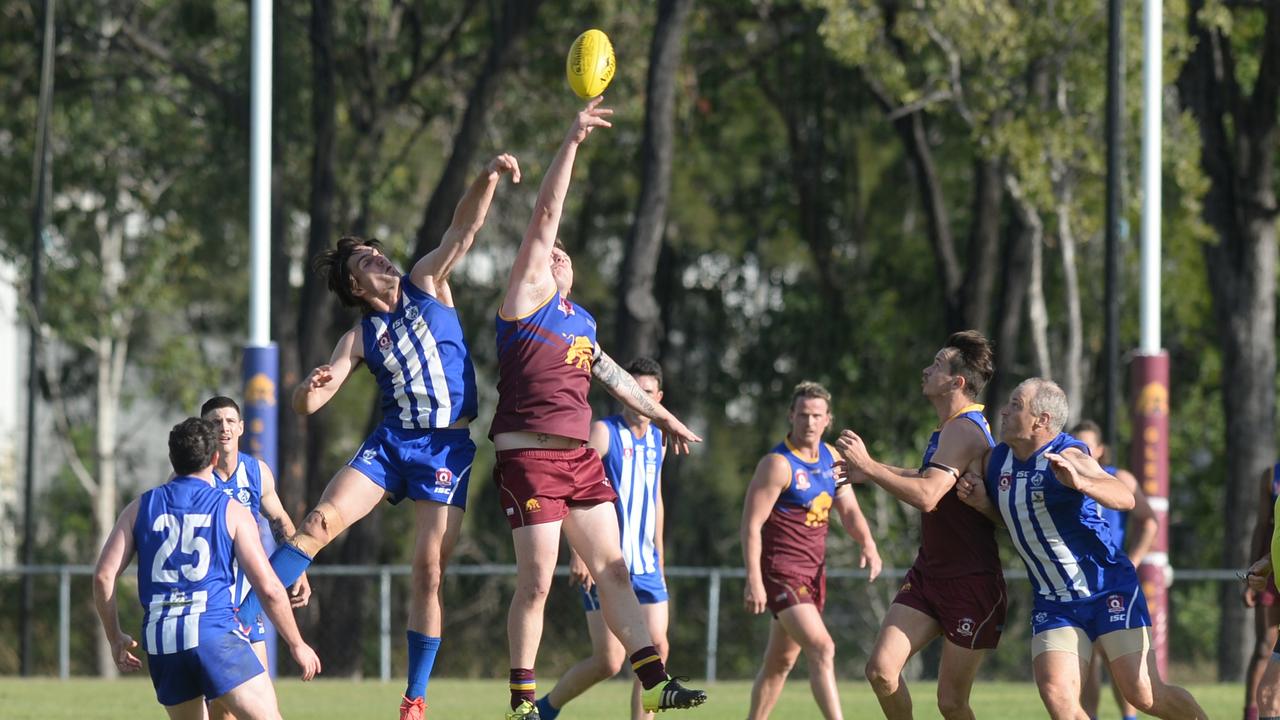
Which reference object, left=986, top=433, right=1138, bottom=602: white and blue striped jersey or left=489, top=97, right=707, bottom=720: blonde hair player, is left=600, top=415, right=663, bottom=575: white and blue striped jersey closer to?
left=489, top=97, right=707, bottom=720: blonde hair player

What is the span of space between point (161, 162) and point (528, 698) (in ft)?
70.0

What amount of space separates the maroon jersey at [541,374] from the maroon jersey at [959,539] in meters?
1.76

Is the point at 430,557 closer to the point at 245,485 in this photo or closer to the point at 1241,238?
the point at 245,485

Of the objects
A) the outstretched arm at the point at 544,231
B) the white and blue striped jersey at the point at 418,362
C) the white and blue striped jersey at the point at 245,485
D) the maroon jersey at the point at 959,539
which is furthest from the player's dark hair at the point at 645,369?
the white and blue striped jersey at the point at 245,485

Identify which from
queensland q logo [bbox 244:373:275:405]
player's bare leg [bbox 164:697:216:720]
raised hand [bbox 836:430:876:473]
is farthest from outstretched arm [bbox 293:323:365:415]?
queensland q logo [bbox 244:373:275:405]

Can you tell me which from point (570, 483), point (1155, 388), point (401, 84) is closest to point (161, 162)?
point (401, 84)

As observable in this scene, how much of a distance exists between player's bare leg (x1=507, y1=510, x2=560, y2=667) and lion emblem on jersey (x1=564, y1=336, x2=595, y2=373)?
0.77 m

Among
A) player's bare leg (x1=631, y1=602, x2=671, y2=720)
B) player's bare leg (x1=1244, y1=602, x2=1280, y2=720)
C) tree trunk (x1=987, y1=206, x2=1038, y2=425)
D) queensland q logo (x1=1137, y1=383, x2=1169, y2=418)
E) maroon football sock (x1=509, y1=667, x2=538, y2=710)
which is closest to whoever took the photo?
maroon football sock (x1=509, y1=667, x2=538, y2=710)

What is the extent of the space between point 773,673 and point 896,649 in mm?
2241

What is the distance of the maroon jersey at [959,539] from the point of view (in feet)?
27.7

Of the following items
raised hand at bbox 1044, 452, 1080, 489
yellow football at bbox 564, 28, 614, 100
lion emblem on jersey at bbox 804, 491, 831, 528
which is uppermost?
yellow football at bbox 564, 28, 614, 100

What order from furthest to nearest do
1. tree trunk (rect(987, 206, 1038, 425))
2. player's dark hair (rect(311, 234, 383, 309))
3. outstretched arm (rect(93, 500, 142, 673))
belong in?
1. tree trunk (rect(987, 206, 1038, 425))
2. player's dark hair (rect(311, 234, 383, 309))
3. outstretched arm (rect(93, 500, 142, 673))

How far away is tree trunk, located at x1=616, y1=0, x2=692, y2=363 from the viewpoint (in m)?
21.5

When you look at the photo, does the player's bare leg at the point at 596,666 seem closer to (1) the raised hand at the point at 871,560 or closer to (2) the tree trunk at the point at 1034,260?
(1) the raised hand at the point at 871,560
